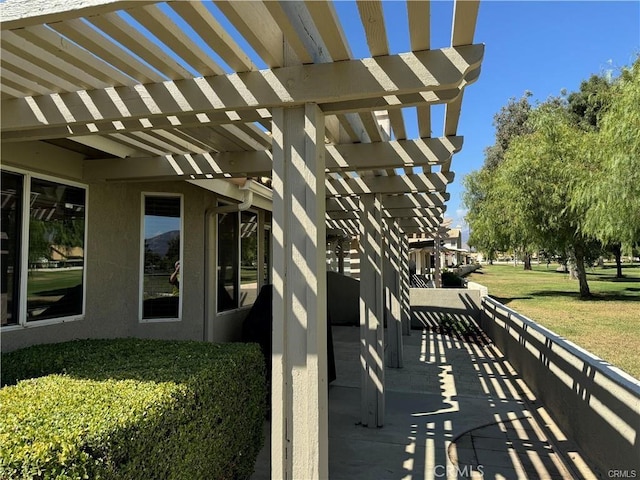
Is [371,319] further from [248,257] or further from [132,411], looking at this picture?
[132,411]

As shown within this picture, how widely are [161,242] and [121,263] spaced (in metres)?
0.58

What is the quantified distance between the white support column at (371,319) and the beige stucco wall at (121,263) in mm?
2131

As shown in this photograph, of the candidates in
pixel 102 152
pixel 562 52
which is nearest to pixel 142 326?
pixel 102 152

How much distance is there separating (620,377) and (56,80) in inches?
179

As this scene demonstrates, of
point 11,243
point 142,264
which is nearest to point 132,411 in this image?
point 11,243

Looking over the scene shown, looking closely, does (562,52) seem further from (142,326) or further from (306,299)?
(142,326)

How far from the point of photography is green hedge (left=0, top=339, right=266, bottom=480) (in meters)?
1.73

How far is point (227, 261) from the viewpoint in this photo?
627cm

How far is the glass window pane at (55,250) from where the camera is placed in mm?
3781

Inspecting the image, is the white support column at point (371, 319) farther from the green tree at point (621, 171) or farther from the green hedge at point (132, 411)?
the green tree at point (621, 171)

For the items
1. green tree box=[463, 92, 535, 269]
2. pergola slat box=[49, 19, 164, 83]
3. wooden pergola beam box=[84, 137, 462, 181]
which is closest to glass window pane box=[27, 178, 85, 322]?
wooden pergola beam box=[84, 137, 462, 181]

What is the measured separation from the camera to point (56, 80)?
2441mm

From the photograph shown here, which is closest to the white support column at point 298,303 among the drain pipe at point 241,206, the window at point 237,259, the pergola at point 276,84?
the pergola at point 276,84

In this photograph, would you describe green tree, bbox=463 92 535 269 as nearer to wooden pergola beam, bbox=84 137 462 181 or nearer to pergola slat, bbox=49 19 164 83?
wooden pergola beam, bbox=84 137 462 181
